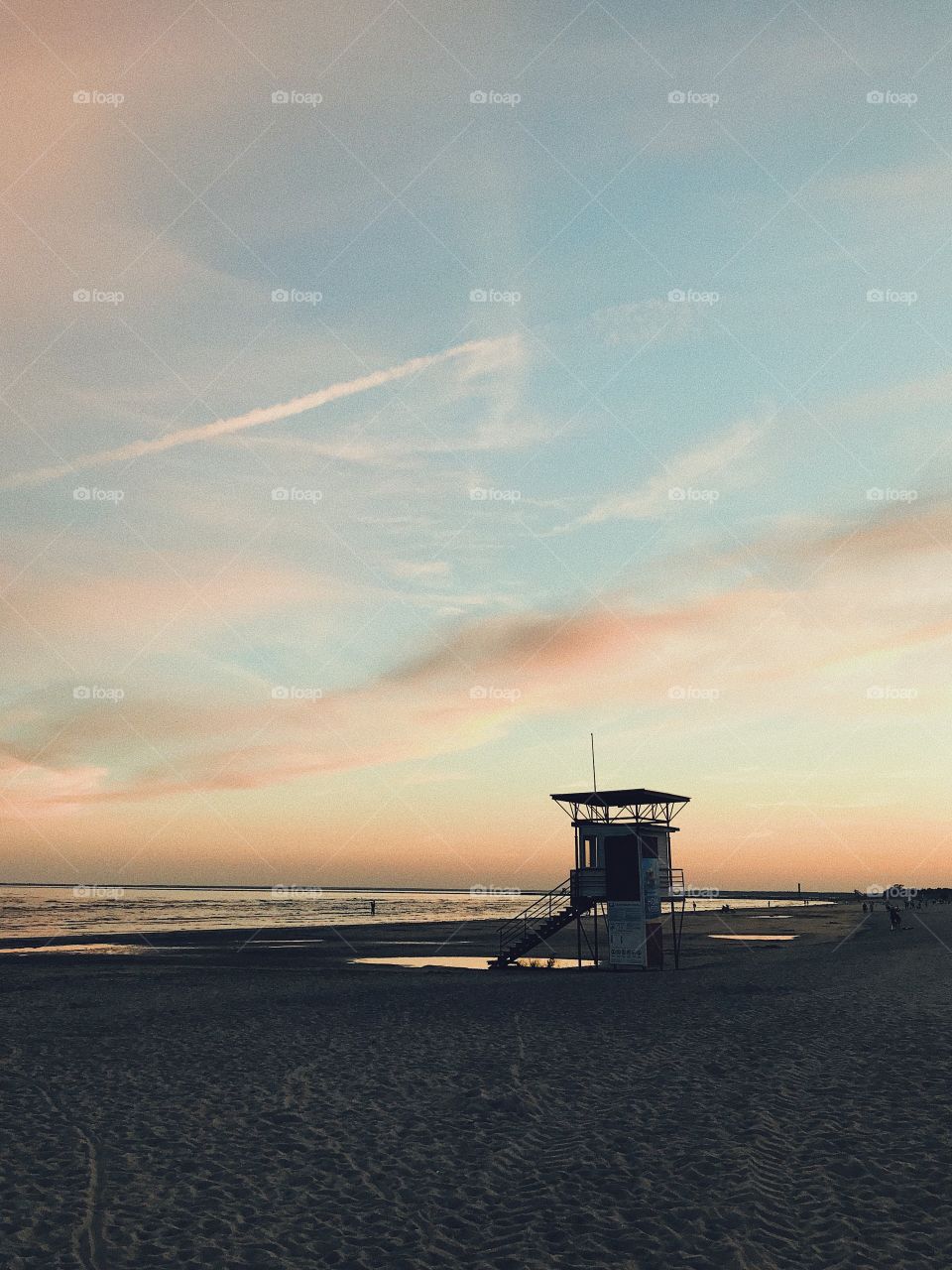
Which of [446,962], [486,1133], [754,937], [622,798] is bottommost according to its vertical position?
[754,937]

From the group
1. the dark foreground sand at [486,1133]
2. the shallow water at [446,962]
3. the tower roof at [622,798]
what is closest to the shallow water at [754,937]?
the shallow water at [446,962]

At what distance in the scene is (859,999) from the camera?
24484mm

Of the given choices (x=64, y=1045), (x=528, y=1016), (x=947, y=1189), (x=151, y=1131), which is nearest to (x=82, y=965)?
(x=64, y=1045)

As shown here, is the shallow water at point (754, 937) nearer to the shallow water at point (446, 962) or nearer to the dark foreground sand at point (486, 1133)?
the shallow water at point (446, 962)

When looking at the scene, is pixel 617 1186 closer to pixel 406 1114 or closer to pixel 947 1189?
pixel 947 1189

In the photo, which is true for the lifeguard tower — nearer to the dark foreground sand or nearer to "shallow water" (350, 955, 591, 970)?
"shallow water" (350, 955, 591, 970)

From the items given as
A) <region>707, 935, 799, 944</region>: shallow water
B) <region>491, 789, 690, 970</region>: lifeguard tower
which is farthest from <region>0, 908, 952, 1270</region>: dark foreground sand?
<region>707, 935, 799, 944</region>: shallow water

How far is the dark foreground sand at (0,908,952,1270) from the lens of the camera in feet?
30.9

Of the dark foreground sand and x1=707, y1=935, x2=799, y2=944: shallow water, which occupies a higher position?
the dark foreground sand

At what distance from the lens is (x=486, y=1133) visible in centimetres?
1323

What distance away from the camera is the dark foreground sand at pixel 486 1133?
941cm

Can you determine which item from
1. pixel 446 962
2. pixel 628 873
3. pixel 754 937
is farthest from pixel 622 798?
pixel 754 937

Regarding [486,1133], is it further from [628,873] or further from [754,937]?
[754,937]

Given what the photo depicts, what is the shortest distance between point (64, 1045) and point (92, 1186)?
34.8 ft
